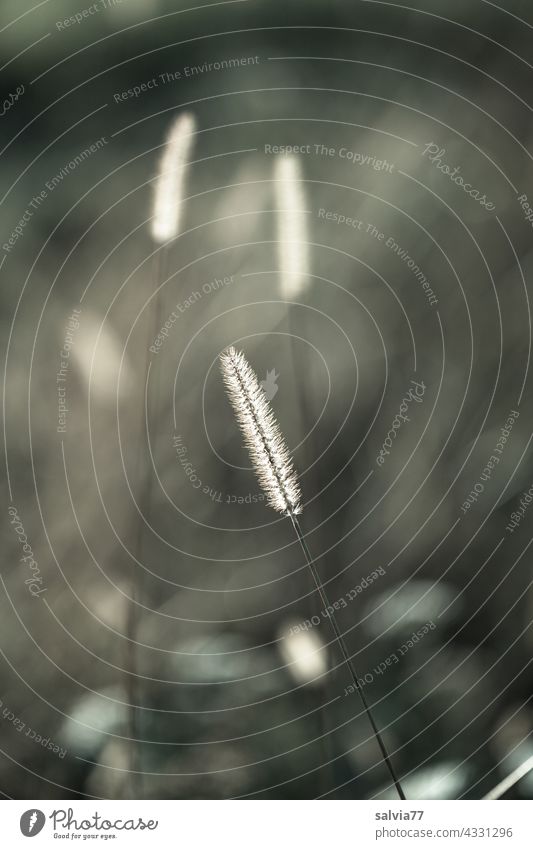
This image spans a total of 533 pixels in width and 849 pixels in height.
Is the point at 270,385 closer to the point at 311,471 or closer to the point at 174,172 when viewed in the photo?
the point at 311,471

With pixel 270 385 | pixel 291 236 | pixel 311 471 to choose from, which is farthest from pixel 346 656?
pixel 291 236

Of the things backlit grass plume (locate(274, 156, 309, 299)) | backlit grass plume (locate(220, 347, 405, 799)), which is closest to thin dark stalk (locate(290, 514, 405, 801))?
backlit grass plume (locate(220, 347, 405, 799))

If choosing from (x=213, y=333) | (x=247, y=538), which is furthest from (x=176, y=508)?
(x=213, y=333)

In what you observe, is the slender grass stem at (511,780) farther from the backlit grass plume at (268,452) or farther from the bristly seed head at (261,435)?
the bristly seed head at (261,435)

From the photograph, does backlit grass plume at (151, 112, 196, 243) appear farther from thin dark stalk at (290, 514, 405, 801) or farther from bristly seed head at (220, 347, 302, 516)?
thin dark stalk at (290, 514, 405, 801)
